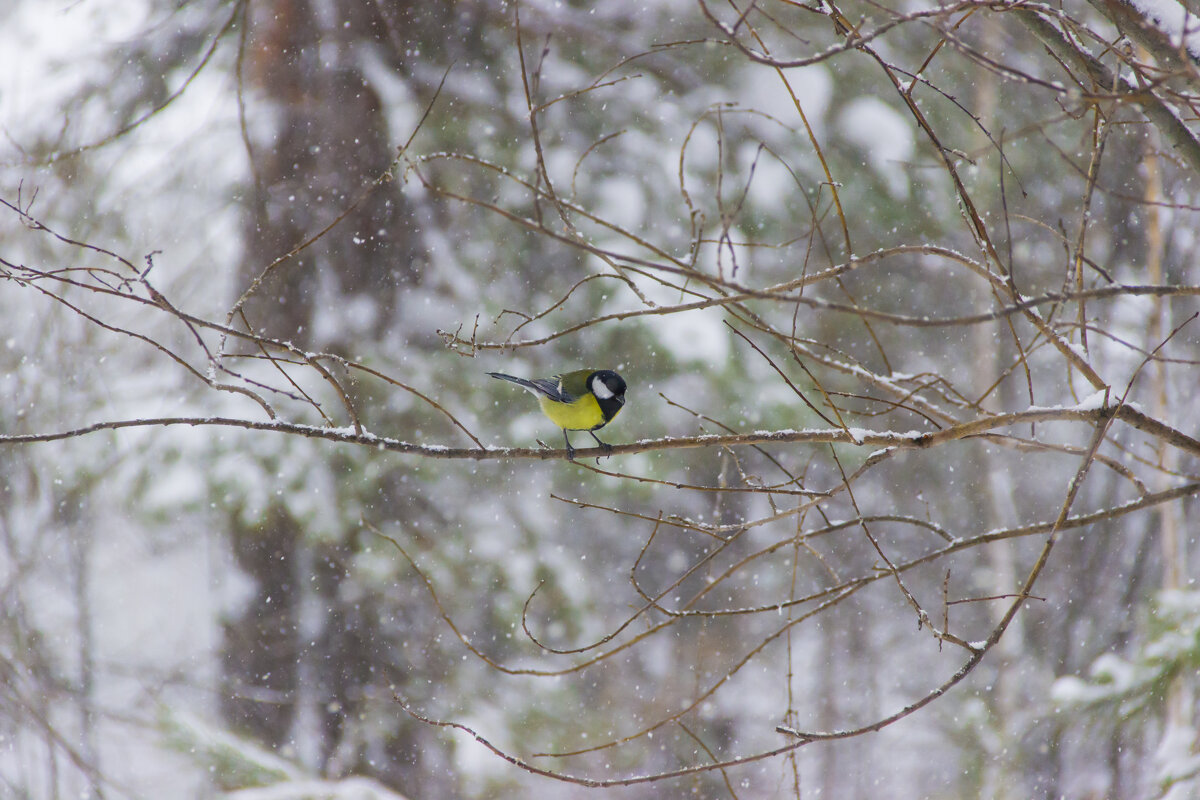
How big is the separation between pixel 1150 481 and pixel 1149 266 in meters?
1.89

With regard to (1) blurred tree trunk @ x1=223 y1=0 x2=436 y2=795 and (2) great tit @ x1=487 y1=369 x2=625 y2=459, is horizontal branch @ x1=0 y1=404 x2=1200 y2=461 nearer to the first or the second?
(2) great tit @ x1=487 y1=369 x2=625 y2=459

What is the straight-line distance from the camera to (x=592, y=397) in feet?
10.2

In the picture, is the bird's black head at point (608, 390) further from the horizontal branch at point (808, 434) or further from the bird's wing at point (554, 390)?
the horizontal branch at point (808, 434)

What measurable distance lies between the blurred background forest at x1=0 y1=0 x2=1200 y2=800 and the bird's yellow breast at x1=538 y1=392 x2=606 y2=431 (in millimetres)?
2407

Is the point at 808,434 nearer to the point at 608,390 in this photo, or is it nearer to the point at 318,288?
the point at 608,390

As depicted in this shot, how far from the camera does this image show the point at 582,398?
311 cm

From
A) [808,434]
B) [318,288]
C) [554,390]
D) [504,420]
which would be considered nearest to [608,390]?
[554,390]

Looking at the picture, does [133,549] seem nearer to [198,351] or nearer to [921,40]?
[198,351]

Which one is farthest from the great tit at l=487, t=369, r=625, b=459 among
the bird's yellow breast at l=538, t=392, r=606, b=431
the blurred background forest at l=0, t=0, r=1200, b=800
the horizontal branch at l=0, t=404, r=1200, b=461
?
the blurred background forest at l=0, t=0, r=1200, b=800

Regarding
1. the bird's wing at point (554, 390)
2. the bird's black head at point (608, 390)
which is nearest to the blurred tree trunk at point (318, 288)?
the bird's wing at point (554, 390)

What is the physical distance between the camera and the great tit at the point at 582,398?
10.1 feet

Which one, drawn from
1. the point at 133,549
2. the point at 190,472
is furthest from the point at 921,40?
the point at 133,549

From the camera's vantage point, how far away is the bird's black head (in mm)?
3068

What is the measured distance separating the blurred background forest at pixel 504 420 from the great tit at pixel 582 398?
7.80 ft
